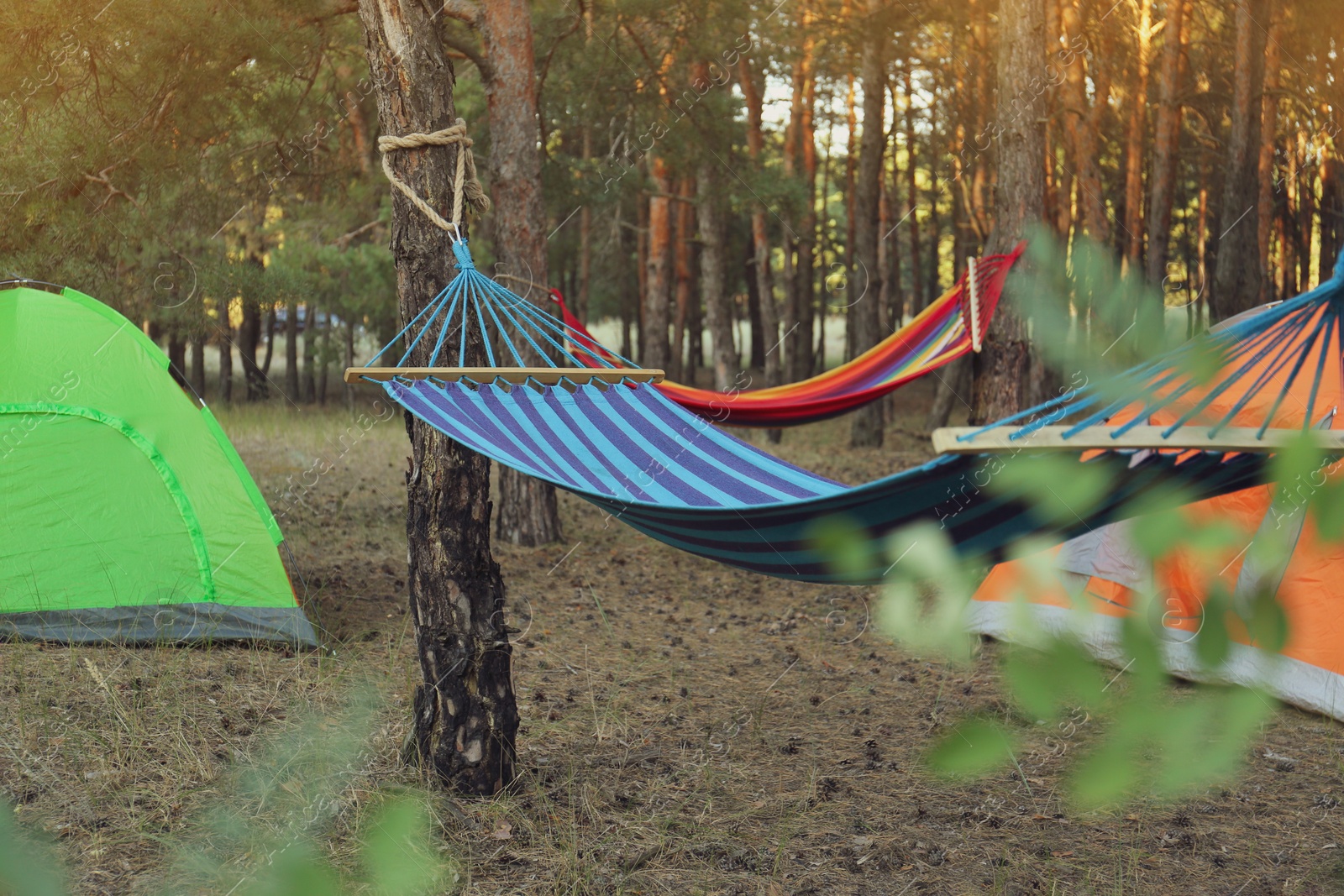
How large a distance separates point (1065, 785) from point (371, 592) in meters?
3.82

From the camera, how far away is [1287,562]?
0.51 meters

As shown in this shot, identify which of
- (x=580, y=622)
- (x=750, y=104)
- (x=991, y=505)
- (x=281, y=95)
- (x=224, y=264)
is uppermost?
(x=750, y=104)

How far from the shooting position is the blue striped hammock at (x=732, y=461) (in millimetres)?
861

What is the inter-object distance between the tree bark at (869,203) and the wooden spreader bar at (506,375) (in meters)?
5.38

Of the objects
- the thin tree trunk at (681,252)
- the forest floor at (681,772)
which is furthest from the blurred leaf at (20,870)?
the thin tree trunk at (681,252)

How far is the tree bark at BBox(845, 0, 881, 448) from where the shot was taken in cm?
762

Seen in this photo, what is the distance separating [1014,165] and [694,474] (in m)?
2.45

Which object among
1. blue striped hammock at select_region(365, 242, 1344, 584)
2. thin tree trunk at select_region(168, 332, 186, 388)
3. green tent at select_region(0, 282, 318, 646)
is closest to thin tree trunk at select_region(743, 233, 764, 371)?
thin tree trunk at select_region(168, 332, 186, 388)

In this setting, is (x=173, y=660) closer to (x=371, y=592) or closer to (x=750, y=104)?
(x=371, y=592)

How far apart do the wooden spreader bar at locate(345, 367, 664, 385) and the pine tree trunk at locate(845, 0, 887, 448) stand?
5.01 meters

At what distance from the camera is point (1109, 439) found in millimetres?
930

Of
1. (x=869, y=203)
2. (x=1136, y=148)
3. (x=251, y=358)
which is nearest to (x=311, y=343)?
(x=251, y=358)

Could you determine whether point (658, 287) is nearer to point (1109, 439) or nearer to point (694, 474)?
point (694, 474)

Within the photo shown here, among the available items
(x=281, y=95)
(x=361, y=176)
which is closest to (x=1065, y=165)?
(x=361, y=176)
